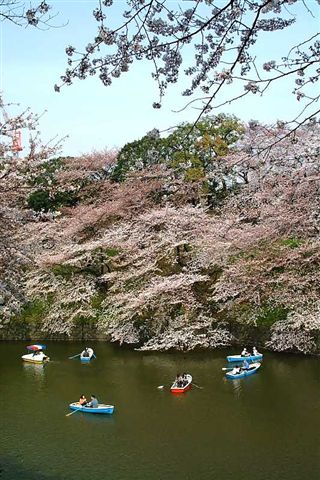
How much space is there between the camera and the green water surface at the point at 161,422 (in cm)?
873

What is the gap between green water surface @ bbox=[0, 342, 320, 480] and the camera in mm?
8734

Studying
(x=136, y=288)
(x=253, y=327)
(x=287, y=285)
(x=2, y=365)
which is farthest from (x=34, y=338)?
(x=287, y=285)

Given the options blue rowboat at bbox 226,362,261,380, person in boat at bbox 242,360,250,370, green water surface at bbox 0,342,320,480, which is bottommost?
green water surface at bbox 0,342,320,480

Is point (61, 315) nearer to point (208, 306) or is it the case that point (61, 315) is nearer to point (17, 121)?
point (208, 306)

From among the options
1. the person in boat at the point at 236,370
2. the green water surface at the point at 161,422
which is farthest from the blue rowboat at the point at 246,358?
the person in boat at the point at 236,370

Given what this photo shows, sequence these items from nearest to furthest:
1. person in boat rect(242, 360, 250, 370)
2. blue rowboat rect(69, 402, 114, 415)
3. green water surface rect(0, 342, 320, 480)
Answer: green water surface rect(0, 342, 320, 480), blue rowboat rect(69, 402, 114, 415), person in boat rect(242, 360, 250, 370)

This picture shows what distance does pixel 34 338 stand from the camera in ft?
62.9

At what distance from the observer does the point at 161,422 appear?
35.3 ft

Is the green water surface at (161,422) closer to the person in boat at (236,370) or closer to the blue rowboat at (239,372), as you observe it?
the blue rowboat at (239,372)

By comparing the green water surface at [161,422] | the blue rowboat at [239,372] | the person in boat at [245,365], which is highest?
the person in boat at [245,365]

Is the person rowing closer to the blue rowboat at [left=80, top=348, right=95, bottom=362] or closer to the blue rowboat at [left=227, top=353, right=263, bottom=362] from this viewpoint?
the blue rowboat at [left=80, top=348, right=95, bottom=362]

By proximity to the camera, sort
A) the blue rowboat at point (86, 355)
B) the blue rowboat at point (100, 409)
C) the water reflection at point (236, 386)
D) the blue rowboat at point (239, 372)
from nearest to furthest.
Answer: the blue rowboat at point (100, 409) < the water reflection at point (236, 386) < the blue rowboat at point (239, 372) < the blue rowboat at point (86, 355)

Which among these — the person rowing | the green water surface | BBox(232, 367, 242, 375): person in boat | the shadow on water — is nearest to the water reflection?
the green water surface

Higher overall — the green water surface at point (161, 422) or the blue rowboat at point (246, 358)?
the blue rowboat at point (246, 358)
